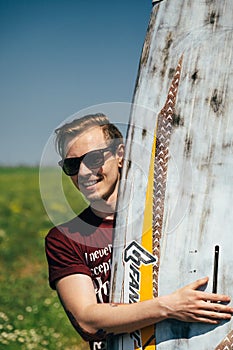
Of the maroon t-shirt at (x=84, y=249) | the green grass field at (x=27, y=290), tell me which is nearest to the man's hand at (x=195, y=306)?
the maroon t-shirt at (x=84, y=249)

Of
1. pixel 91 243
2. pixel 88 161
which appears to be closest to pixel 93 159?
pixel 88 161

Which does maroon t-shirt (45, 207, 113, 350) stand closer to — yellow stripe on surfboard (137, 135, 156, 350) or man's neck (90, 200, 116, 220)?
man's neck (90, 200, 116, 220)

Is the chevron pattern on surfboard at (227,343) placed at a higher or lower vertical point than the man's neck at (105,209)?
lower

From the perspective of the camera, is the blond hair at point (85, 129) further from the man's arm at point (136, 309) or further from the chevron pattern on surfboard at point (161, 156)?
the man's arm at point (136, 309)

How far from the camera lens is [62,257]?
3.13 metres

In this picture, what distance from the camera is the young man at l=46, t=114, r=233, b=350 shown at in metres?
2.94

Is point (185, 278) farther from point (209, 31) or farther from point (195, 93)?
point (209, 31)

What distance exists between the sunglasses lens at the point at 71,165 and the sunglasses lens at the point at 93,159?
0.04m

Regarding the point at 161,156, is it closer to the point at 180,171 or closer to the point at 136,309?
the point at 180,171

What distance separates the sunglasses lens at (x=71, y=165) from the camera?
3213mm

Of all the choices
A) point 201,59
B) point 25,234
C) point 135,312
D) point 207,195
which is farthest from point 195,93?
point 25,234

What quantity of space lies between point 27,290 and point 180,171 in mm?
6857

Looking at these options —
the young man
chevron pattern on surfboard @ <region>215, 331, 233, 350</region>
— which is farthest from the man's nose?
chevron pattern on surfboard @ <region>215, 331, 233, 350</region>

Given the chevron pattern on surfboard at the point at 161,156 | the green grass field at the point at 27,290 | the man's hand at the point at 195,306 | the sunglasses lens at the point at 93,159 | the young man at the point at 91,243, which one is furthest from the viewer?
the green grass field at the point at 27,290
